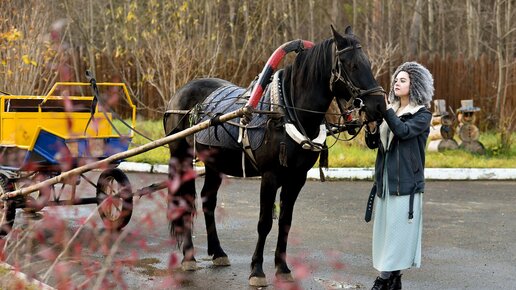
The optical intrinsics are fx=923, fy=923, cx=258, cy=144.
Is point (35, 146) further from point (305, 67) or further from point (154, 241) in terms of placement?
point (305, 67)

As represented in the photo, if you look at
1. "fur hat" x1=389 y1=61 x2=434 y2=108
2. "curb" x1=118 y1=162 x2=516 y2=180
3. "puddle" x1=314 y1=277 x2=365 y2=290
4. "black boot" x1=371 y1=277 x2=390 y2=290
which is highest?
"fur hat" x1=389 y1=61 x2=434 y2=108

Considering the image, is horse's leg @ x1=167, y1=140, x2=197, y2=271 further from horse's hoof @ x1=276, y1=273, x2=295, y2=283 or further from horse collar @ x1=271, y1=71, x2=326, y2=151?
horse collar @ x1=271, y1=71, x2=326, y2=151

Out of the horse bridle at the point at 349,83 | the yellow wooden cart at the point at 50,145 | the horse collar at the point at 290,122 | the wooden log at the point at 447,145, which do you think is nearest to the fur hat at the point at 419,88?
the horse bridle at the point at 349,83

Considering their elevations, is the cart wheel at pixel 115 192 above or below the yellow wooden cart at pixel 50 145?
below

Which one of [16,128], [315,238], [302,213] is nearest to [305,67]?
[315,238]

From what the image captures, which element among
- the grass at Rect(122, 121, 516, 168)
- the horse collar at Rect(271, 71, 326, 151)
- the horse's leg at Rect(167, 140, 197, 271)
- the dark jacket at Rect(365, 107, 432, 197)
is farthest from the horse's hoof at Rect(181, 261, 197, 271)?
the grass at Rect(122, 121, 516, 168)

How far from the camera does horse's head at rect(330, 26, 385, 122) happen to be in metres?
6.68

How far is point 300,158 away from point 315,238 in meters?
2.57

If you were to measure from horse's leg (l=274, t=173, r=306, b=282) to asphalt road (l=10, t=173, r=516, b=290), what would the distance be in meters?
0.11

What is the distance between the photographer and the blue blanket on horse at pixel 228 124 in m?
7.52

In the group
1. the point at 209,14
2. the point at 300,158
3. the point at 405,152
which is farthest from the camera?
the point at 209,14

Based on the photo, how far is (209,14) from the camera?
24.1 m

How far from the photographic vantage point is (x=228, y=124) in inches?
314

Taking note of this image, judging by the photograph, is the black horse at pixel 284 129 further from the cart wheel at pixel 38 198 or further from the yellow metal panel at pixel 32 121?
the yellow metal panel at pixel 32 121
